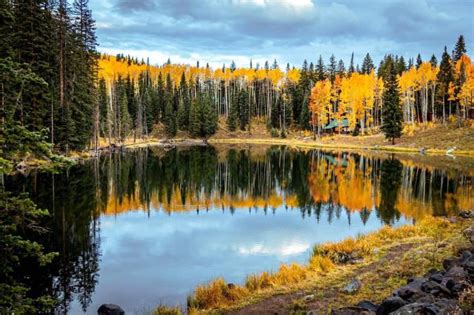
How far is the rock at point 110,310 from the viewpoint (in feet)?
40.6

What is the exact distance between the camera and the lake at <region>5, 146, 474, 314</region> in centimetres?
1573

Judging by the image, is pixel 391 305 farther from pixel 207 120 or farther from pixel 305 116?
pixel 207 120

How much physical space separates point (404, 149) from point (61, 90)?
2286 inches

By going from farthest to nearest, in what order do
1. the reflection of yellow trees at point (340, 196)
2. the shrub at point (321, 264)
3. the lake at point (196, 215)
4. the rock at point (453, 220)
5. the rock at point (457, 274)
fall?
the reflection of yellow trees at point (340, 196) → the rock at point (453, 220) → the lake at point (196, 215) → the shrub at point (321, 264) → the rock at point (457, 274)

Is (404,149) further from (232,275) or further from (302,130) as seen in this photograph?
(232,275)

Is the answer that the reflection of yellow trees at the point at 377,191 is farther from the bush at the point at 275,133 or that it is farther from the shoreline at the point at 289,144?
the bush at the point at 275,133

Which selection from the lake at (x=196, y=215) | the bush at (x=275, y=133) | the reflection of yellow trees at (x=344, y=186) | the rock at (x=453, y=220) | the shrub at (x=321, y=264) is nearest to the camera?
the shrub at (x=321, y=264)

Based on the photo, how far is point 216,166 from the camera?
55.4 m

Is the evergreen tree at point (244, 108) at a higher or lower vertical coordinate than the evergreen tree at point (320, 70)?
lower

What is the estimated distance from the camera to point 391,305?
8398 mm

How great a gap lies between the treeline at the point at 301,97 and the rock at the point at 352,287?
70784 millimetres

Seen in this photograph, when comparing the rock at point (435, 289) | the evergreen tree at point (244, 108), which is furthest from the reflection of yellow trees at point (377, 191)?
the evergreen tree at point (244, 108)

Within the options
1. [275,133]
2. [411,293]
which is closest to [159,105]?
[275,133]

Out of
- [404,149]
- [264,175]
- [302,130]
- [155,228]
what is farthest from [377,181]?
[302,130]
